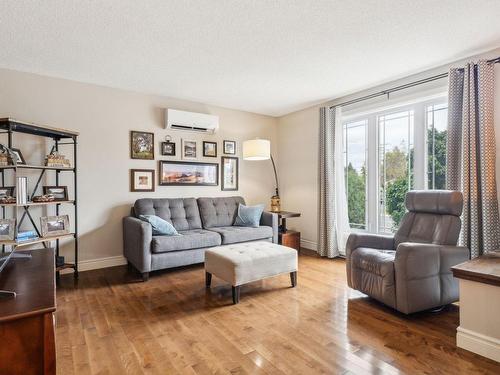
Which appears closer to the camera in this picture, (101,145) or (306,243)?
(101,145)

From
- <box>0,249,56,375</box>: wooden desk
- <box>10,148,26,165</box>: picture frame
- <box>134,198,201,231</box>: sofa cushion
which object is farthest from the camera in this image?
<box>134,198,201,231</box>: sofa cushion

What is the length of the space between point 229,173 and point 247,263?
92.9 inches

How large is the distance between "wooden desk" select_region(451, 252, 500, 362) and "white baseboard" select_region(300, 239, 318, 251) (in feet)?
8.91

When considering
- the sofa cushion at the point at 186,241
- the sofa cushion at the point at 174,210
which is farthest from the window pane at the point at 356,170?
the sofa cushion at the point at 174,210

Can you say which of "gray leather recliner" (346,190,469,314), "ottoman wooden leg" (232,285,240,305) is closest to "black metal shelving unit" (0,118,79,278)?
"ottoman wooden leg" (232,285,240,305)

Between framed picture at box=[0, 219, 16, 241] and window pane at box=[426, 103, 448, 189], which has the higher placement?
window pane at box=[426, 103, 448, 189]

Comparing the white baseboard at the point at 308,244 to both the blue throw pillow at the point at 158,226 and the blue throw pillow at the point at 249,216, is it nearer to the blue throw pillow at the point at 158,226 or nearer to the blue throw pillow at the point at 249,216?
the blue throw pillow at the point at 249,216

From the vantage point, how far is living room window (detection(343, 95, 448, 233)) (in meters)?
3.28

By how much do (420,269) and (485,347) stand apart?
0.60m

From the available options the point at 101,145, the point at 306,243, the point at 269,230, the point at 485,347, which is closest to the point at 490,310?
the point at 485,347

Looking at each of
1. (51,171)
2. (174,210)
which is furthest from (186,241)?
(51,171)

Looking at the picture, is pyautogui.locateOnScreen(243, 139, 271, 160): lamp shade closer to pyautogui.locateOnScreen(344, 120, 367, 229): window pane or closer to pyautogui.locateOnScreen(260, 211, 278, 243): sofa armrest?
pyautogui.locateOnScreen(260, 211, 278, 243): sofa armrest

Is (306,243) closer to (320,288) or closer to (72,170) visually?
(320,288)

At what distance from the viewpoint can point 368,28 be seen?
7.79 ft
